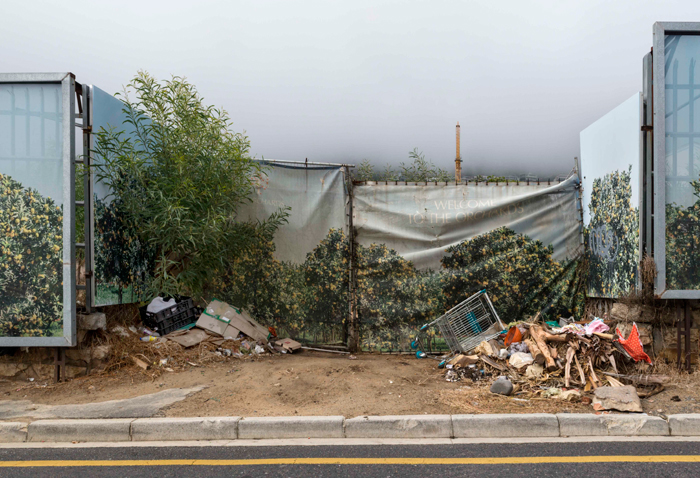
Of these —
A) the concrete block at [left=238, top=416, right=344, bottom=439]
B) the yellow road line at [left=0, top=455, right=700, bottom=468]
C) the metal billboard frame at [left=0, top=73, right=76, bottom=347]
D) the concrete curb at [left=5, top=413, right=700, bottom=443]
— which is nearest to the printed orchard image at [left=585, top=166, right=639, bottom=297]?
the concrete curb at [left=5, top=413, right=700, bottom=443]

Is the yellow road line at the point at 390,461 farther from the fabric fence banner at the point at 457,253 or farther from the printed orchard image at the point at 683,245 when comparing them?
the fabric fence banner at the point at 457,253

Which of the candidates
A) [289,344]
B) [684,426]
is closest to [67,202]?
[289,344]

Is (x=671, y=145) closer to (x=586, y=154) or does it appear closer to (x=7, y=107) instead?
(x=586, y=154)

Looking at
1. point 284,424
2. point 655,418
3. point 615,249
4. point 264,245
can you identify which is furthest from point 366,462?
point 615,249

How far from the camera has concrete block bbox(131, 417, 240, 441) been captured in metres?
4.16

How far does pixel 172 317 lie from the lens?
6.62 metres

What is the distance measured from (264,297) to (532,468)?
182 inches

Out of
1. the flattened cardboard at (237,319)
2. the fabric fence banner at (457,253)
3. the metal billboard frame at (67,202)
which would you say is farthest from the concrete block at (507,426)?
the metal billboard frame at (67,202)

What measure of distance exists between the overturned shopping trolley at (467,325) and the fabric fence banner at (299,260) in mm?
1465

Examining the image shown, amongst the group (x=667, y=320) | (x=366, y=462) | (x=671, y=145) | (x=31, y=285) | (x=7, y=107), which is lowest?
(x=366, y=462)

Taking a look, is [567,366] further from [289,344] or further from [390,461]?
[289,344]

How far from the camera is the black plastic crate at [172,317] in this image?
6.48 meters

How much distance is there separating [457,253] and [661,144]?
291 cm

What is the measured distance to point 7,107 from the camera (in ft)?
17.6
